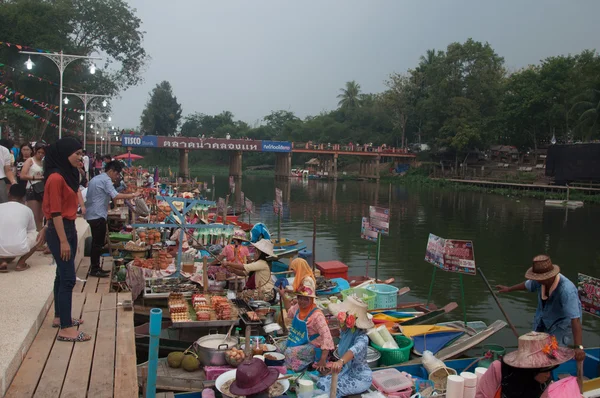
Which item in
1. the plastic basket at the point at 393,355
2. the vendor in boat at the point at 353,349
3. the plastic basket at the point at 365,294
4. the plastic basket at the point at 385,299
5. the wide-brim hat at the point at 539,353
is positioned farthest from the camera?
the plastic basket at the point at 385,299

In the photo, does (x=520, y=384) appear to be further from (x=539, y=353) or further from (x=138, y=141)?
(x=138, y=141)

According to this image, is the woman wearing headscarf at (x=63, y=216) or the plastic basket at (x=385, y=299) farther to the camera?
the plastic basket at (x=385, y=299)

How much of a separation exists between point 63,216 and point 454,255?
619cm

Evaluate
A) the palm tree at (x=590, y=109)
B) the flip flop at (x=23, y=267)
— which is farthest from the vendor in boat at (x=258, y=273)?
the palm tree at (x=590, y=109)

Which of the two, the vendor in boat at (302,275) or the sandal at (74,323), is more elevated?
the vendor in boat at (302,275)

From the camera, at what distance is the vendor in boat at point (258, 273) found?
7.38 meters

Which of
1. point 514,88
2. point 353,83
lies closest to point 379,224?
point 514,88

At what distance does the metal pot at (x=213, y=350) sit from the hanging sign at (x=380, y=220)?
5.17 meters

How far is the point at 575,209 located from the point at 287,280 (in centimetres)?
3011

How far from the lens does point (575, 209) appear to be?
3284cm

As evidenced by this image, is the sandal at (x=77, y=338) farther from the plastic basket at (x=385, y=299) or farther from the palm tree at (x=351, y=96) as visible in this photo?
the palm tree at (x=351, y=96)

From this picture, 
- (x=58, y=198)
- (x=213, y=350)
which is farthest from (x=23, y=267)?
(x=213, y=350)

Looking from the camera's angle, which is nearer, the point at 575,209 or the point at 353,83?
the point at 575,209

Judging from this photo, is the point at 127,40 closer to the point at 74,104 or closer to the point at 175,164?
the point at 74,104
